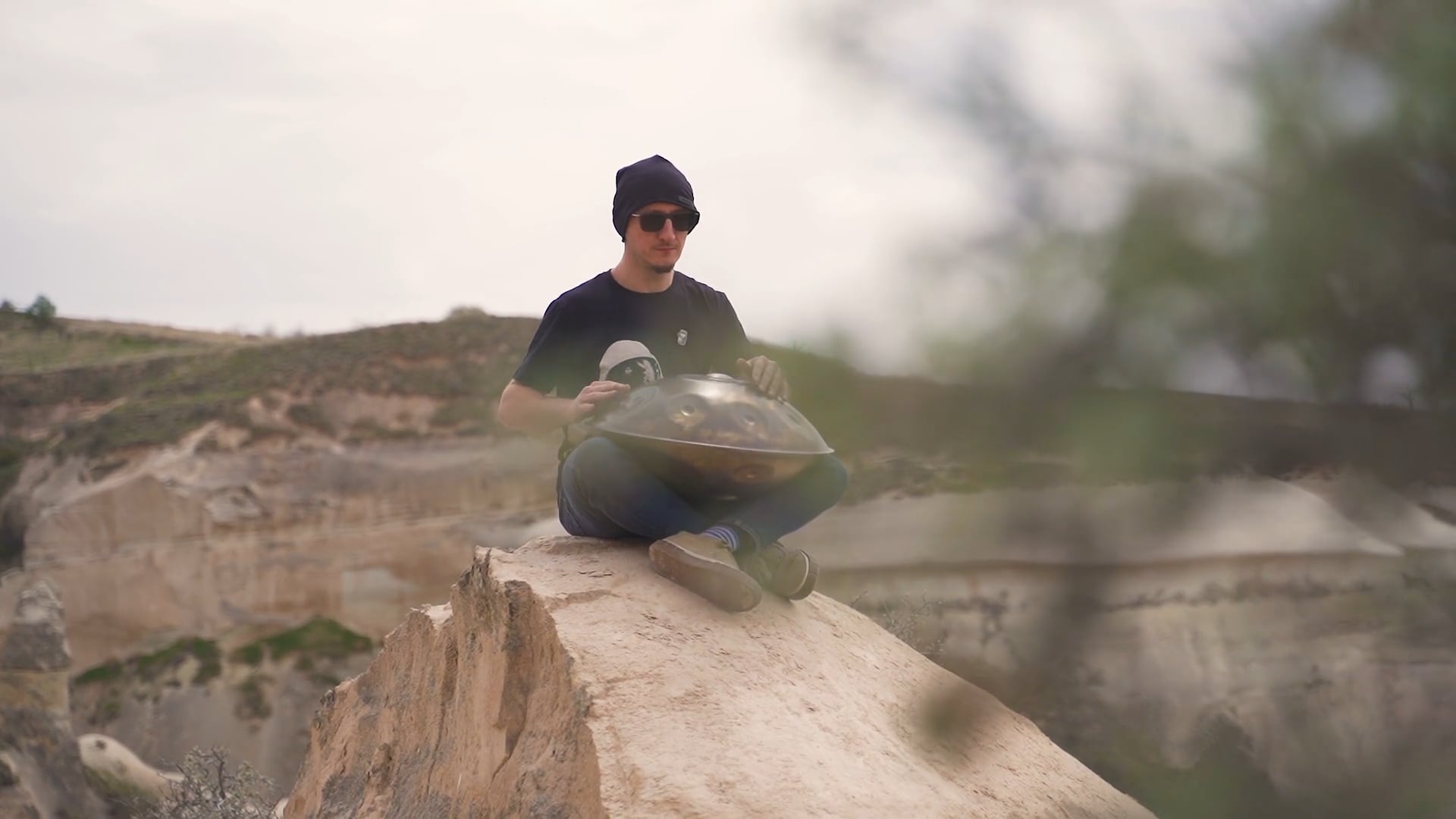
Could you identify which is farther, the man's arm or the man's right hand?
the man's arm

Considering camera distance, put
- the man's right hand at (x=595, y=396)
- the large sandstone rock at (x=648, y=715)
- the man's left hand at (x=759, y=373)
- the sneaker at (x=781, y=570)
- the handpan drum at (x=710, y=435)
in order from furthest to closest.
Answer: the sneaker at (x=781, y=570), the man's right hand at (x=595, y=396), the handpan drum at (x=710, y=435), the man's left hand at (x=759, y=373), the large sandstone rock at (x=648, y=715)

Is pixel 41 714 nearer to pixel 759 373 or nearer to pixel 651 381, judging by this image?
pixel 651 381

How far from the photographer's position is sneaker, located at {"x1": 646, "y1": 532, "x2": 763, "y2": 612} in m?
3.28

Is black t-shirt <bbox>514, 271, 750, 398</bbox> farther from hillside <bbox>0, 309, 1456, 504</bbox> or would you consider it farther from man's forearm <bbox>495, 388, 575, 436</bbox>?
hillside <bbox>0, 309, 1456, 504</bbox>

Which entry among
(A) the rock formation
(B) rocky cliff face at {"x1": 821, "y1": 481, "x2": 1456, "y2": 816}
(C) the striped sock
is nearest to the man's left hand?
(C) the striped sock

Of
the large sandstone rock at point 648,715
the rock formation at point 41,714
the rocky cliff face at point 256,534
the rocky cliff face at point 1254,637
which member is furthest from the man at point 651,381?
the rocky cliff face at point 256,534

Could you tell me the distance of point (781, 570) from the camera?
3.57 metres

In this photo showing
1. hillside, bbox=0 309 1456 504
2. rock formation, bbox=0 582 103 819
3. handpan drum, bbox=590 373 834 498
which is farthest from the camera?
rock formation, bbox=0 582 103 819

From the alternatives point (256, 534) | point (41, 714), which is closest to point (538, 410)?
point (41, 714)

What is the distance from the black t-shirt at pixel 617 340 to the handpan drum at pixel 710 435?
0.28 meters

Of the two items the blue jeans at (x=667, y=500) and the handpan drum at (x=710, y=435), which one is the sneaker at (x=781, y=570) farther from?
the handpan drum at (x=710, y=435)

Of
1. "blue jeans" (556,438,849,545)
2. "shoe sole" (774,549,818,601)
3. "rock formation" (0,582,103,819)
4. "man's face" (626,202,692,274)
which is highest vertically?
"man's face" (626,202,692,274)

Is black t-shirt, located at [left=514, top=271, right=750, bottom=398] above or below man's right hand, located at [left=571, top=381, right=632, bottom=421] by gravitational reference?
above

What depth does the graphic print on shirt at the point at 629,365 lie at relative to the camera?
3549 millimetres
